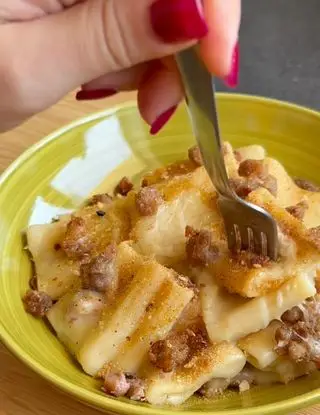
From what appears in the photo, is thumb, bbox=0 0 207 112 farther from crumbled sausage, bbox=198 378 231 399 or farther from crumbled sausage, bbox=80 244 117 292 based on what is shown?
crumbled sausage, bbox=198 378 231 399

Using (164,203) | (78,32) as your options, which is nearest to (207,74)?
(78,32)

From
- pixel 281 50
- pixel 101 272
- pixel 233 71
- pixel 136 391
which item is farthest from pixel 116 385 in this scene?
pixel 281 50

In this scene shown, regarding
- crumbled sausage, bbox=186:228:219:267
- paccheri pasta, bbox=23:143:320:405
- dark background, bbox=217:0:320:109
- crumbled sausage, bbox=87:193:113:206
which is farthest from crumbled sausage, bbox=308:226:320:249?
dark background, bbox=217:0:320:109

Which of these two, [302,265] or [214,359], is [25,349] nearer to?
[214,359]

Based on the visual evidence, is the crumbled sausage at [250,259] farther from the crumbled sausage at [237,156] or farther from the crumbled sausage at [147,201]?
the crumbled sausage at [237,156]

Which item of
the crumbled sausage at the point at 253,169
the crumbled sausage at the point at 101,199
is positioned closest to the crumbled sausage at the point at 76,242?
the crumbled sausage at the point at 101,199
